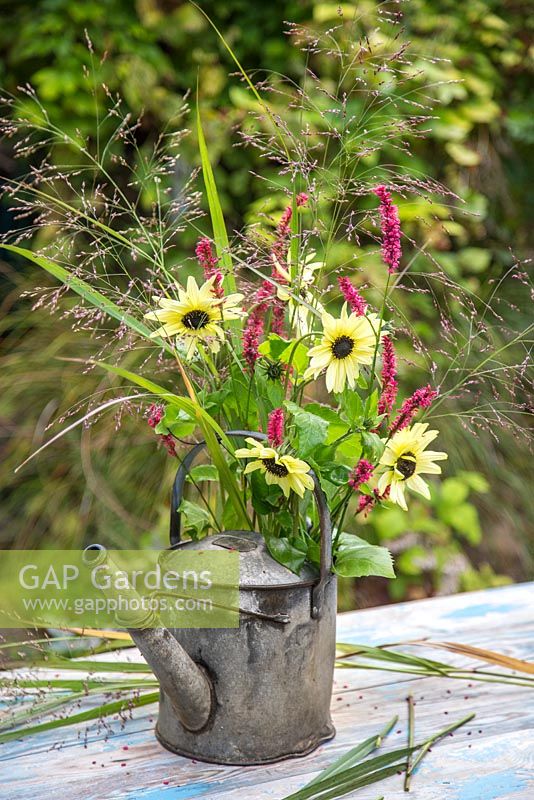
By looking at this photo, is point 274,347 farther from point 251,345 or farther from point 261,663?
point 261,663

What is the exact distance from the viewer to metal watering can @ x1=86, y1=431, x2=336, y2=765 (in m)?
0.80

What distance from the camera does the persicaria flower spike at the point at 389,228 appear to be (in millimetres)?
735

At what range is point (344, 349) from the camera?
A: 774mm

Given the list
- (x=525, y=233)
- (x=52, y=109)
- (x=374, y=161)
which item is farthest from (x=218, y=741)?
(x=525, y=233)

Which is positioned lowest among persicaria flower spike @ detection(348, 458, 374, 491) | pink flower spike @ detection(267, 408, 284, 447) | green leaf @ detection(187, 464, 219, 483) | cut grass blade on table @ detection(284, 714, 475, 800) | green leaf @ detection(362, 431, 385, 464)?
cut grass blade on table @ detection(284, 714, 475, 800)

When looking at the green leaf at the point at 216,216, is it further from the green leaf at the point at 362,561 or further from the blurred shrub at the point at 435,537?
the blurred shrub at the point at 435,537

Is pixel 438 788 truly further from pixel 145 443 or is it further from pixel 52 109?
pixel 52 109

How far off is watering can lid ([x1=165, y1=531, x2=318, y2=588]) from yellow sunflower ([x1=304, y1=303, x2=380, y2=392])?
170mm

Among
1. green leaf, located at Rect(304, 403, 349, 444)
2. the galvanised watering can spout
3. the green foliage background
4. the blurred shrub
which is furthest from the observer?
the blurred shrub

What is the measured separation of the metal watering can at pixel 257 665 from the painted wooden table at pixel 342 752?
0.09ft

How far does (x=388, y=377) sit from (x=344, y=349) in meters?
0.06

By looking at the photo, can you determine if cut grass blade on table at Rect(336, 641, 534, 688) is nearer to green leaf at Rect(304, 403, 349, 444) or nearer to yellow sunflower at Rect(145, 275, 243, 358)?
green leaf at Rect(304, 403, 349, 444)

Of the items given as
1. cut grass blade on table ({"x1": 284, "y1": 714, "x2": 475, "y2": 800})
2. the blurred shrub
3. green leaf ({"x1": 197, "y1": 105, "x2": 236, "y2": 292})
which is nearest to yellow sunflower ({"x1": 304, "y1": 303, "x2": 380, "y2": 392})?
green leaf ({"x1": 197, "y1": 105, "x2": 236, "y2": 292})

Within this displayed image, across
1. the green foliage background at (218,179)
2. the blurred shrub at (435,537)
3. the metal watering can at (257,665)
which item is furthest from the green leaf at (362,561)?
the blurred shrub at (435,537)
